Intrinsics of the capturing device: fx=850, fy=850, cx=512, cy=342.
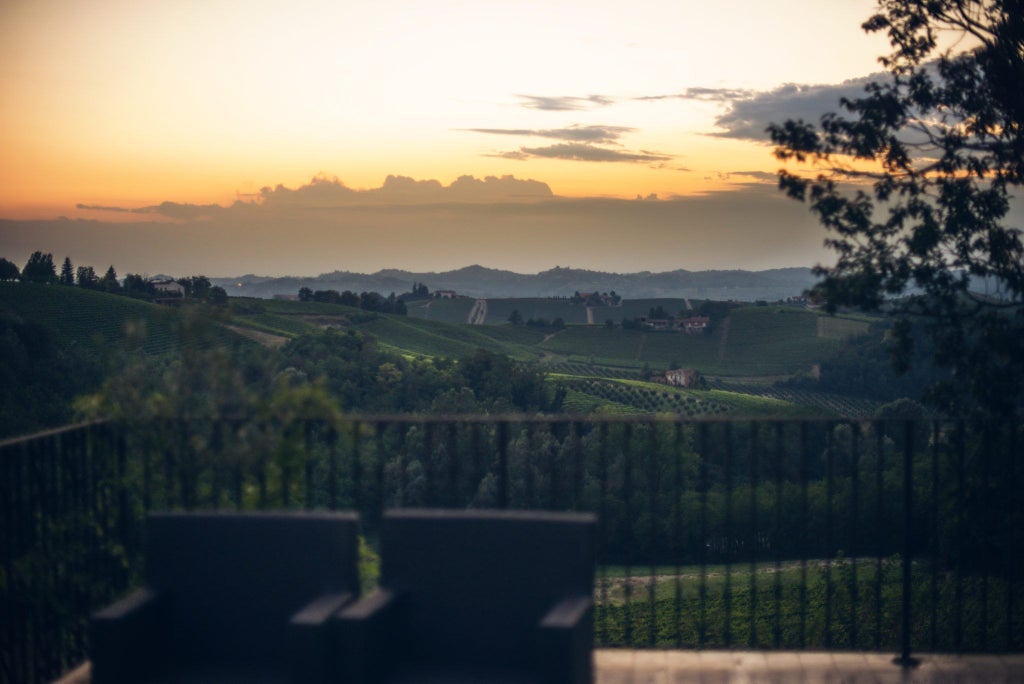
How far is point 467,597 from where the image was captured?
2477 millimetres

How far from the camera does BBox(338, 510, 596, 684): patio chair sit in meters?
2.34

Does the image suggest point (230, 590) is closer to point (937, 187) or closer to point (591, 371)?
point (937, 187)

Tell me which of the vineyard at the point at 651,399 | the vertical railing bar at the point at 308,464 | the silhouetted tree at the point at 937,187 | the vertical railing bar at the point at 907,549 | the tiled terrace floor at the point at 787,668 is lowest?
the vineyard at the point at 651,399

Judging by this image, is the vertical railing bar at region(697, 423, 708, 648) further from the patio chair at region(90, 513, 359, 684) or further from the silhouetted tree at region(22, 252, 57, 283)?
the silhouetted tree at region(22, 252, 57, 283)

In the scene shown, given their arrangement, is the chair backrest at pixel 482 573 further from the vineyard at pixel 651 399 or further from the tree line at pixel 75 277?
the tree line at pixel 75 277

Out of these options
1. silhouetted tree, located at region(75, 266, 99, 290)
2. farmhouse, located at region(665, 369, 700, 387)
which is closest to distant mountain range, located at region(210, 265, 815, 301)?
silhouetted tree, located at region(75, 266, 99, 290)

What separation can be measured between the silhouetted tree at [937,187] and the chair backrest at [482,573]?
749 centimetres

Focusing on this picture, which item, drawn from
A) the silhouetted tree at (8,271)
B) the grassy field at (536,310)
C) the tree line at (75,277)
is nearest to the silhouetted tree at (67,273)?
the tree line at (75,277)

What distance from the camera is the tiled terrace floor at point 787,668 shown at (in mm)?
3076

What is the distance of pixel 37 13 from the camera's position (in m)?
9.39

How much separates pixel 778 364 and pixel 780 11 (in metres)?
62.0

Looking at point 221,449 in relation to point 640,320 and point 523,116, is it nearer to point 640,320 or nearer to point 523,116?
point 523,116

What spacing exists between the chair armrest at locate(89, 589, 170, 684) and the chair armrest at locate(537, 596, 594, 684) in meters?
1.13

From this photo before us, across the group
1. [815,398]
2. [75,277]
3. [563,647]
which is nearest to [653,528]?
[563,647]
